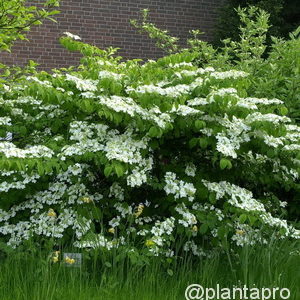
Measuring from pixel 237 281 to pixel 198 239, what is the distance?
2.11 feet

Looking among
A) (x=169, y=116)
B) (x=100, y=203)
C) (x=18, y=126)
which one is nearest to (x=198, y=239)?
(x=100, y=203)

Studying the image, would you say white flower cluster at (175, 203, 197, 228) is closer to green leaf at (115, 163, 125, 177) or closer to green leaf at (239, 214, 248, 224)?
green leaf at (239, 214, 248, 224)

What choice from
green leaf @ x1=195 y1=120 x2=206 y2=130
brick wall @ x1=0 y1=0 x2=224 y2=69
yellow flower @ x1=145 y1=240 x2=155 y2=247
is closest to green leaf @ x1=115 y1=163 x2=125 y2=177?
yellow flower @ x1=145 y1=240 x2=155 y2=247

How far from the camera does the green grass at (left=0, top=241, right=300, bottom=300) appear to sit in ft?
9.44

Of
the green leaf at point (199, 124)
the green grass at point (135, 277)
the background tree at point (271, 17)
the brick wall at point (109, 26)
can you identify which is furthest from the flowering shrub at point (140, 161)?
the brick wall at point (109, 26)

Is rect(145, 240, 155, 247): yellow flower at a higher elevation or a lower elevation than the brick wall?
lower

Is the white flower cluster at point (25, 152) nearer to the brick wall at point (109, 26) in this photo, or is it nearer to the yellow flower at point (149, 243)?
the yellow flower at point (149, 243)

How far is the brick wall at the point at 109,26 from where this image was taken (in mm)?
10297

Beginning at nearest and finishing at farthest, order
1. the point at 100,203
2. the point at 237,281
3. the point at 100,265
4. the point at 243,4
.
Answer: the point at 237,281 < the point at 100,265 < the point at 100,203 < the point at 243,4

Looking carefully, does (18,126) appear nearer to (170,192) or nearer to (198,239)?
(170,192)

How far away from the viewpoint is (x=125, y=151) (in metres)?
3.29

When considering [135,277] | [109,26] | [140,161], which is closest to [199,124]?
[140,161]

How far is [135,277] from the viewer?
3256mm

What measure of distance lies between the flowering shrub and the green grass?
15cm
